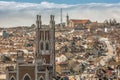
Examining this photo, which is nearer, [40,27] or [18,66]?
[18,66]

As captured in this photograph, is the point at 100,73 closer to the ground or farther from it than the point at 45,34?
closer to the ground

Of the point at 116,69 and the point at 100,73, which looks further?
the point at 116,69

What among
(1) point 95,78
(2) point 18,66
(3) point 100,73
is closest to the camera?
(2) point 18,66

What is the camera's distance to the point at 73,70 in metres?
99.1

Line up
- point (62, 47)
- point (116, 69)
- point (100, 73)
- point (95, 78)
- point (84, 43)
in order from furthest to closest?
point (84, 43), point (62, 47), point (116, 69), point (100, 73), point (95, 78)

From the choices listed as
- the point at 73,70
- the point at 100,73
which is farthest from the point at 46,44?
the point at 73,70

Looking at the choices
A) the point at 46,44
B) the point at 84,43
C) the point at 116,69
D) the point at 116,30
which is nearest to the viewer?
the point at 46,44

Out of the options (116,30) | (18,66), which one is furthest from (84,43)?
(18,66)

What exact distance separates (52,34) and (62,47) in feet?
279

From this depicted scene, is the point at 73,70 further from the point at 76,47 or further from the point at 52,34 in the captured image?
the point at 76,47

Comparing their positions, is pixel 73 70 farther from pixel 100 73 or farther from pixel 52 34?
pixel 52 34

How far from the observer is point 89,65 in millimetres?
105125

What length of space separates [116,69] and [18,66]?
135 feet

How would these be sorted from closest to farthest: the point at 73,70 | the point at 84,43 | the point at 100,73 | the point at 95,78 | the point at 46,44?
the point at 46,44
the point at 95,78
the point at 100,73
the point at 73,70
the point at 84,43
